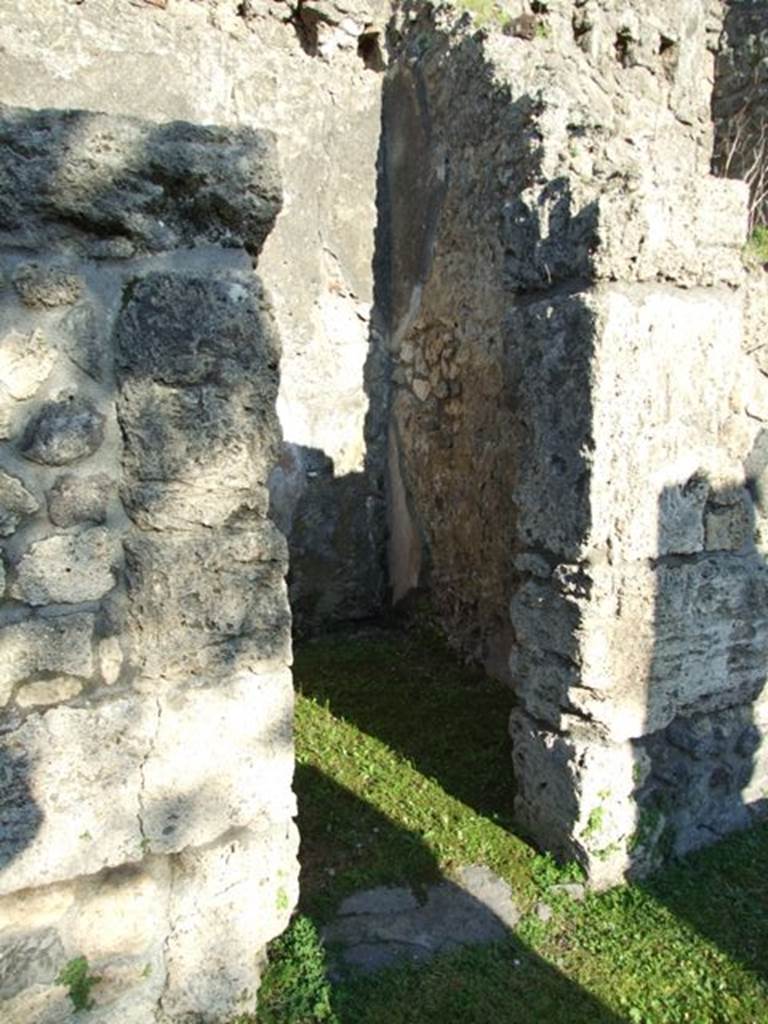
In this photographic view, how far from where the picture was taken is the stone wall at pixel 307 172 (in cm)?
467

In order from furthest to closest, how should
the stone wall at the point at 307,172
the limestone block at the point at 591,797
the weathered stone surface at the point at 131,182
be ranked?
1. the stone wall at the point at 307,172
2. the limestone block at the point at 591,797
3. the weathered stone surface at the point at 131,182

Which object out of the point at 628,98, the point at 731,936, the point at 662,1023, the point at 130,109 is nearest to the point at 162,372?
the point at 662,1023

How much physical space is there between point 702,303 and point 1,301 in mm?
2027

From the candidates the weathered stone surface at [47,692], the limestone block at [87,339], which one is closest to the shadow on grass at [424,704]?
the weathered stone surface at [47,692]

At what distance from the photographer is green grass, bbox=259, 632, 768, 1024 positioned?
2301 mm

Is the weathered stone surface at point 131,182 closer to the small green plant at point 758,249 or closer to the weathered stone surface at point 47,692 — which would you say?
the weathered stone surface at point 47,692

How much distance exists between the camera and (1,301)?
1576mm

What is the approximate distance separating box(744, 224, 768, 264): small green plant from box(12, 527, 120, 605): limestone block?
98.5 inches

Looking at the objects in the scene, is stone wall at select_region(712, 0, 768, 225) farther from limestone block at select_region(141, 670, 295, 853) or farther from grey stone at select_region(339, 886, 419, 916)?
limestone block at select_region(141, 670, 295, 853)

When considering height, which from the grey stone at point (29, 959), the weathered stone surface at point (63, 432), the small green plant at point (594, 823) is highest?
the weathered stone surface at point (63, 432)

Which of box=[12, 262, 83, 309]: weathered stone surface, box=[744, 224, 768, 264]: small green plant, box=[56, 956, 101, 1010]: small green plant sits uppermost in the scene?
box=[744, 224, 768, 264]: small green plant

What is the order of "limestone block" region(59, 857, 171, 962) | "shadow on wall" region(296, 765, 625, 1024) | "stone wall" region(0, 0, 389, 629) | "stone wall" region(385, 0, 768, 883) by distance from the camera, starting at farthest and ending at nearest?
1. "stone wall" region(0, 0, 389, 629)
2. "stone wall" region(385, 0, 768, 883)
3. "shadow on wall" region(296, 765, 625, 1024)
4. "limestone block" region(59, 857, 171, 962)

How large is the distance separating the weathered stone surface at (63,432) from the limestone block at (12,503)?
0.06 meters

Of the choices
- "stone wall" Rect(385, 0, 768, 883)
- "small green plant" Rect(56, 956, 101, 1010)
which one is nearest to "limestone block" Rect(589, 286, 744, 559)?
"stone wall" Rect(385, 0, 768, 883)
